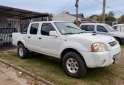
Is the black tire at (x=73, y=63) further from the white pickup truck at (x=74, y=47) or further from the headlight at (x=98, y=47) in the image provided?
the headlight at (x=98, y=47)

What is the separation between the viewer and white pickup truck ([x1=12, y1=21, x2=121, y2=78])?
3840 millimetres

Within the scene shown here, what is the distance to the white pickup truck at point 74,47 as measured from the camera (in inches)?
151

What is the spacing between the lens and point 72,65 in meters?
4.32

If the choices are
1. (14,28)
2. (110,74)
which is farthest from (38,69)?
(14,28)

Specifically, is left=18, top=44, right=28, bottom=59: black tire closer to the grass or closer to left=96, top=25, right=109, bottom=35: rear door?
the grass

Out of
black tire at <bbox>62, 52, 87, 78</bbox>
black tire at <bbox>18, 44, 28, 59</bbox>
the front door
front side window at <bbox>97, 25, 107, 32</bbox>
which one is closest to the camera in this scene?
black tire at <bbox>62, 52, 87, 78</bbox>

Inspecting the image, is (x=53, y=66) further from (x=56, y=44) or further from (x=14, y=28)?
(x=14, y=28)

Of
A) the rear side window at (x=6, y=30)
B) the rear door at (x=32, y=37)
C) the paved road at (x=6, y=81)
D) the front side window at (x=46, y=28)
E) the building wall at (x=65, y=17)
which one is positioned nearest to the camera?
the paved road at (x=6, y=81)

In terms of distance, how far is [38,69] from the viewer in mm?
5148

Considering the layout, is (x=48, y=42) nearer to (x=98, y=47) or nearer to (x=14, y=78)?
(x=14, y=78)

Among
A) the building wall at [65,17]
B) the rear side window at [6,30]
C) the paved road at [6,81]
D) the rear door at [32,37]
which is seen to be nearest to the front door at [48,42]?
the rear door at [32,37]

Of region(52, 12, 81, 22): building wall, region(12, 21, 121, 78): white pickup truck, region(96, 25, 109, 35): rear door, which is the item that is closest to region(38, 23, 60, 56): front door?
region(12, 21, 121, 78): white pickup truck

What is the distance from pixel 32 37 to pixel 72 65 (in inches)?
96.3

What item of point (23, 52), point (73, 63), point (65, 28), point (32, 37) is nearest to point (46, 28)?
point (65, 28)
